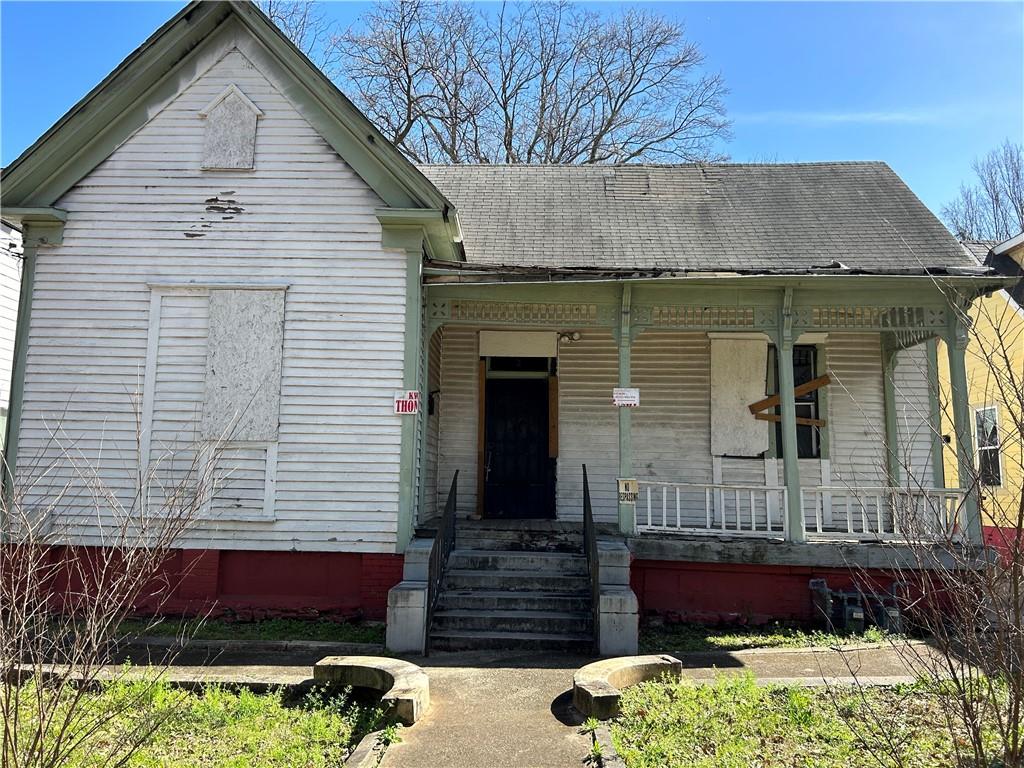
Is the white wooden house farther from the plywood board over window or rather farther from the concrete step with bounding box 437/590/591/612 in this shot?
the plywood board over window

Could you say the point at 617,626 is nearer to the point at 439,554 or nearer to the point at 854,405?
the point at 439,554

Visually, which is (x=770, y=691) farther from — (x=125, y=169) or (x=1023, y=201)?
(x=1023, y=201)

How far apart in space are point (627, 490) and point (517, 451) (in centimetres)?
282

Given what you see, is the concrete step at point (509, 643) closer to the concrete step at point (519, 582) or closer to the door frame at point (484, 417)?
the concrete step at point (519, 582)

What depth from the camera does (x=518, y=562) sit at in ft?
29.5

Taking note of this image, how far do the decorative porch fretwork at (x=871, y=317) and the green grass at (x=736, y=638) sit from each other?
3.97 meters

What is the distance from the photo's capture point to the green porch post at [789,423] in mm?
9242

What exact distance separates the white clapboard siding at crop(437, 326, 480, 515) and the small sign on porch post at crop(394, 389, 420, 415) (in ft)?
8.75

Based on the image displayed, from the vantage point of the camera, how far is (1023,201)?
94.1ft

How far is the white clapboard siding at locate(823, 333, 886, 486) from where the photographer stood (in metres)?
11.3

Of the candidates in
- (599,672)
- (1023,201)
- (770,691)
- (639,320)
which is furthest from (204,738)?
(1023,201)

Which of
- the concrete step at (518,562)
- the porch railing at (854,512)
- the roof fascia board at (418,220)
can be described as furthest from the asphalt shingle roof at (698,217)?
the concrete step at (518,562)

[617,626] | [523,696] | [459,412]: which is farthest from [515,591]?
[459,412]

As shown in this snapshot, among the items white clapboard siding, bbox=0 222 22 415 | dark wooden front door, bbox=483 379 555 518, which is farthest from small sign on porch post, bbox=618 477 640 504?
white clapboard siding, bbox=0 222 22 415
